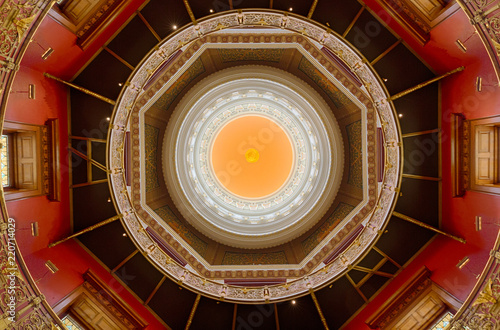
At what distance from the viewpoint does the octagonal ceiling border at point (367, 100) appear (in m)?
12.0

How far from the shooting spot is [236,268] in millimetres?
13938

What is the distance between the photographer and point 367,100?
42.5 feet

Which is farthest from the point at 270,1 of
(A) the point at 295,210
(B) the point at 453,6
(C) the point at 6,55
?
(A) the point at 295,210

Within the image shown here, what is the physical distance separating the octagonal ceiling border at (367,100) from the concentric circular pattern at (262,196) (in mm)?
2516

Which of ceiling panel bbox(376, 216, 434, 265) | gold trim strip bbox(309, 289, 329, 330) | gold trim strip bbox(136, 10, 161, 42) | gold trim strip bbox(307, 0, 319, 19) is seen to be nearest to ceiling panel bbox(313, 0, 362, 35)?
gold trim strip bbox(307, 0, 319, 19)

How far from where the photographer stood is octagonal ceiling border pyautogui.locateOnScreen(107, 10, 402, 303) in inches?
471

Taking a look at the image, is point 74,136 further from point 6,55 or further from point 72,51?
point 6,55

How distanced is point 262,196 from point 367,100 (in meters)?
9.35

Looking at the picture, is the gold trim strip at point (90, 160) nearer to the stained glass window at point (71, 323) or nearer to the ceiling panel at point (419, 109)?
the stained glass window at point (71, 323)

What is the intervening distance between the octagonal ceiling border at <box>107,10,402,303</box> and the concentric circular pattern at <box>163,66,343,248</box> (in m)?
2.52

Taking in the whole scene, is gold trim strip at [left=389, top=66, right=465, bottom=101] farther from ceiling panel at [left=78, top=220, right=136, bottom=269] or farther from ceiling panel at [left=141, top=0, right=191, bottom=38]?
ceiling panel at [left=78, top=220, right=136, bottom=269]

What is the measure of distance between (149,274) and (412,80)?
13.4 meters

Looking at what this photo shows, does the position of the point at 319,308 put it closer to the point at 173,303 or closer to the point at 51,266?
the point at 173,303

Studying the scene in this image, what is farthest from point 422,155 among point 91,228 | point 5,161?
point 5,161
